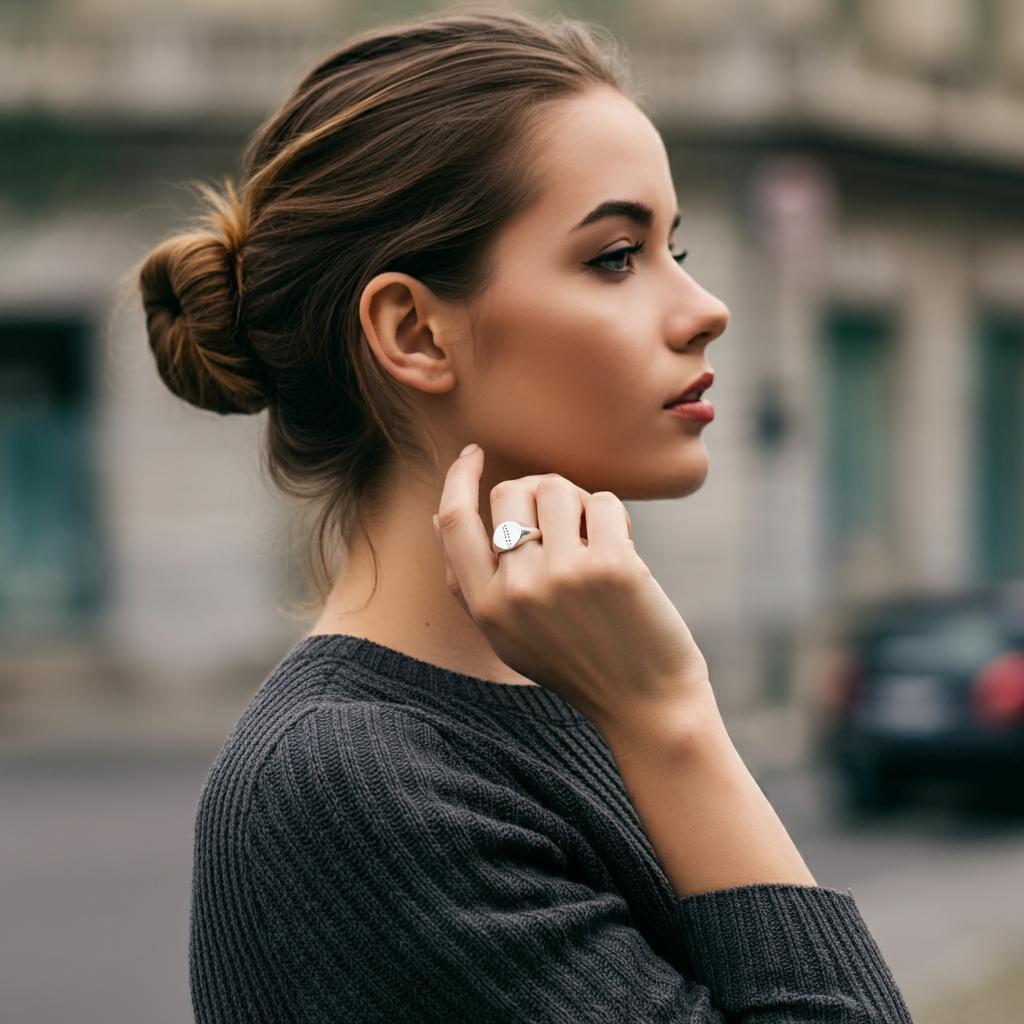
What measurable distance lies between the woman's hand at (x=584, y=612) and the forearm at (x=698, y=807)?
23 millimetres

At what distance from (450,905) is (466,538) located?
1.14ft

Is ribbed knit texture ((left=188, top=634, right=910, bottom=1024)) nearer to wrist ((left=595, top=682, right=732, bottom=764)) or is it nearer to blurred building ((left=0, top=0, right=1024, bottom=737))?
wrist ((left=595, top=682, right=732, bottom=764))

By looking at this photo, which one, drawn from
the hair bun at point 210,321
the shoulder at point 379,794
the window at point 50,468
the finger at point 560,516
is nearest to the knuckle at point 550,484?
the finger at point 560,516

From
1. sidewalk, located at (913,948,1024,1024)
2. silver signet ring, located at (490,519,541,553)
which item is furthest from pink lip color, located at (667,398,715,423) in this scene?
sidewalk, located at (913,948,1024,1024)

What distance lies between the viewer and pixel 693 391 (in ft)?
5.86

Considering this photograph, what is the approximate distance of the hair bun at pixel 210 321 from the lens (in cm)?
194

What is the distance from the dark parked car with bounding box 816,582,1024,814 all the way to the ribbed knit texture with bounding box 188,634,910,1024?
25.5ft

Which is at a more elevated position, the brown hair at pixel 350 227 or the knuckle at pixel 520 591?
the brown hair at pixel 350 227

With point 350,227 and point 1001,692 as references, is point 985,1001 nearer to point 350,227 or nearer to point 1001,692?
point 1001,692

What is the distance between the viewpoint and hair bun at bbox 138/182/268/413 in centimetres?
194

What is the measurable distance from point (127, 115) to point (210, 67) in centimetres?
85

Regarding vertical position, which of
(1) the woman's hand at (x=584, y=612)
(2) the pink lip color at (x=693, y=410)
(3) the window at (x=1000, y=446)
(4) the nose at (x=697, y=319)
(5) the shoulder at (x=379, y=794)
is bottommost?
(5) the shoulder at (x=379, y=794)

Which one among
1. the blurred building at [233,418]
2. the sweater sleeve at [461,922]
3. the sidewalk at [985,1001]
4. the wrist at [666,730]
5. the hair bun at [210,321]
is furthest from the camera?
the blurred building at [233,418]

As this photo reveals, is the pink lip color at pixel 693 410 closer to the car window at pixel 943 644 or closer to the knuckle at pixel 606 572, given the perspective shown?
the knuckle at pixel 606 572
